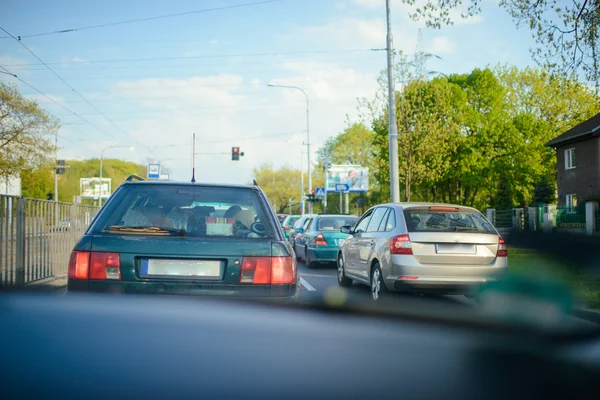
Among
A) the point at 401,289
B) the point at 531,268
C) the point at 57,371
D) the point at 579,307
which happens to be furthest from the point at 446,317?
the point at 401,289

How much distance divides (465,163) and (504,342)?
174 ft

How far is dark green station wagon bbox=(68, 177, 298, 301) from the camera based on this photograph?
4.28 meters

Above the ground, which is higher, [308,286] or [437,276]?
[437,276]

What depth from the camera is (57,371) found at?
1200 mm

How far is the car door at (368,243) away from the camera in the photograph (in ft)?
34.7

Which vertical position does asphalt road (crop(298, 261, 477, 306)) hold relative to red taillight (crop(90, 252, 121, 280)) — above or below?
below

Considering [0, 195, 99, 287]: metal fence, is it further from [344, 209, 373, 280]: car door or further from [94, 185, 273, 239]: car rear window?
A: [344, 209, 373, 280]: car door

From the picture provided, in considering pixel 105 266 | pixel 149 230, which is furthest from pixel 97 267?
pixel 149 230

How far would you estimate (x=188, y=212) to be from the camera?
4.83 metres

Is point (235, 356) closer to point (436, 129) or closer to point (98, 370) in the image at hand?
point (98, 370)

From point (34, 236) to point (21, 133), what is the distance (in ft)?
125

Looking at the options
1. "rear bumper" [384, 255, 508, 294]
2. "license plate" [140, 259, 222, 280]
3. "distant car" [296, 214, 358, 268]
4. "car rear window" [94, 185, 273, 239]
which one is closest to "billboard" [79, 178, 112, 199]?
"distant car" [296, 214, 358, 268]

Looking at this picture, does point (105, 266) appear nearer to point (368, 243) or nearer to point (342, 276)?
point (368, 243)

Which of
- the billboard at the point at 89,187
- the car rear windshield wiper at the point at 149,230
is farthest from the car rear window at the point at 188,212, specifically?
the billboard at the point at 89,187
